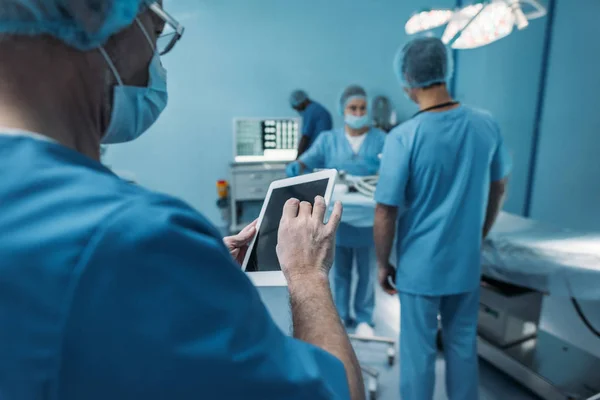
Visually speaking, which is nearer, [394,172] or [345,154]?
[394,172]

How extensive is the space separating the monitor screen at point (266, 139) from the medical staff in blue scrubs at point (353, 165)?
135 centimetres

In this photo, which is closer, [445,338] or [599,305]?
[445,338]

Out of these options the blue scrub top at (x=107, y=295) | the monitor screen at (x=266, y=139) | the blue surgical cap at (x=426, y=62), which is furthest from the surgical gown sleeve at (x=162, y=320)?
the monitor screen at (x=266, y=139)

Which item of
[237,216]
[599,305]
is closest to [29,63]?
[599,305]

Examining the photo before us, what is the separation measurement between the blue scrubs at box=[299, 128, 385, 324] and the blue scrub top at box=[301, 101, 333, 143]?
44.0 inches

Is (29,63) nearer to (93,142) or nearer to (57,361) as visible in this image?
(93,142)

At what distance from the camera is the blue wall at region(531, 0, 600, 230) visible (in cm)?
248

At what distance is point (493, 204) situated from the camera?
153 cm

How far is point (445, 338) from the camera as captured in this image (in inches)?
58.9

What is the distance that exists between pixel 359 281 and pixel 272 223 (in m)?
1.54

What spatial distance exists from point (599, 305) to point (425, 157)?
1.66m

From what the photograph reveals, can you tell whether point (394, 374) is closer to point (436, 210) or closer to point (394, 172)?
point (436, 210)

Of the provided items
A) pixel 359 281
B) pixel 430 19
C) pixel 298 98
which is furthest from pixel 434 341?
pixel 298 98

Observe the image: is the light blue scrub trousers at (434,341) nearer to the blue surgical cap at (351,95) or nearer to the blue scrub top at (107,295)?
the blue scrub top at (107,295)
